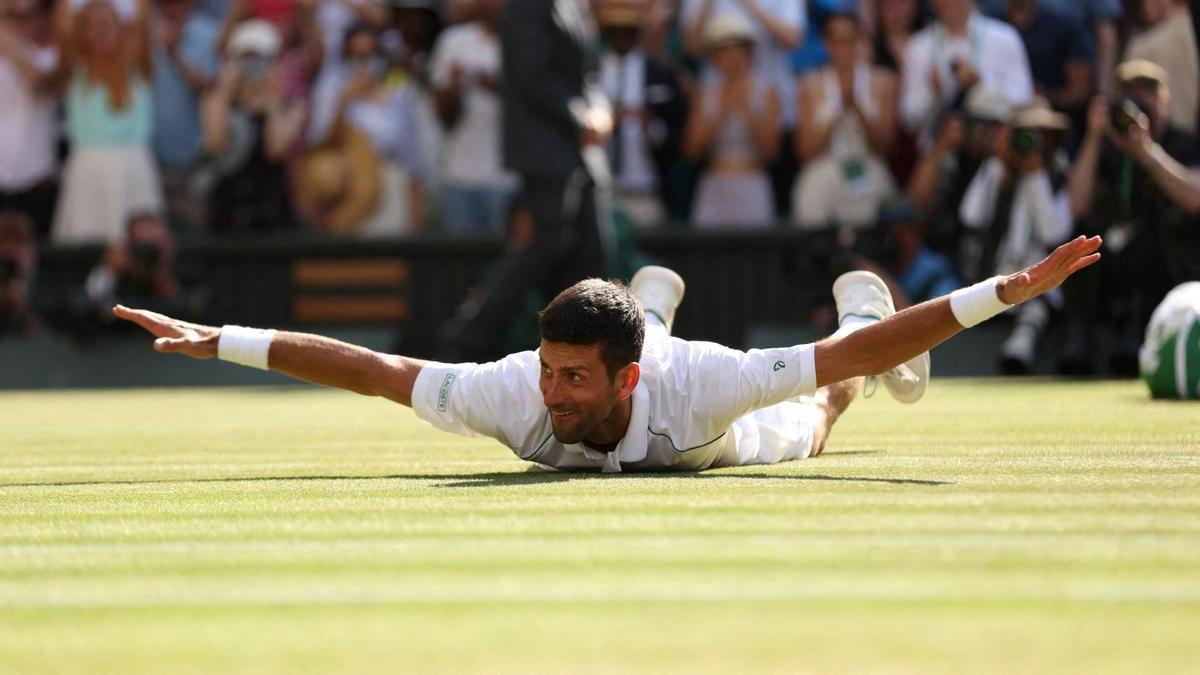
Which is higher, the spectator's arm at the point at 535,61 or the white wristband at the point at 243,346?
the spectator's arm at the point at 535,61

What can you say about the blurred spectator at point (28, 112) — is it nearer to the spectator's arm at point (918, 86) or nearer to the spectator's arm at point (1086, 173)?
the spectator's arm at point (918, 86)

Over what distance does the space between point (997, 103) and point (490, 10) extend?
3.98m

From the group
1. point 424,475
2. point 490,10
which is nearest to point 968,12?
point 490,10

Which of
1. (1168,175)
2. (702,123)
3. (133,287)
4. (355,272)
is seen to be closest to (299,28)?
(355,272)

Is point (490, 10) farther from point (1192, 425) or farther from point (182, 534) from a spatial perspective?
point (182, 534)

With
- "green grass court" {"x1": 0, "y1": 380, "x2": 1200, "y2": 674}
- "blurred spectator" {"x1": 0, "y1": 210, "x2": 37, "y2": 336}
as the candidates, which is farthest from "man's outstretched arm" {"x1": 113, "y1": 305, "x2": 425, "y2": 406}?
"blurred spectator" {"x1": 0, "y1": 210, "x2": 37, "y2": 336}

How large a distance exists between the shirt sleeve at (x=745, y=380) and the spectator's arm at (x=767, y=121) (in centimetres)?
920

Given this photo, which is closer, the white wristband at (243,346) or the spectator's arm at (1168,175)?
the white wristband at (243,346)

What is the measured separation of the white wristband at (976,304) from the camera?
19.4 feet

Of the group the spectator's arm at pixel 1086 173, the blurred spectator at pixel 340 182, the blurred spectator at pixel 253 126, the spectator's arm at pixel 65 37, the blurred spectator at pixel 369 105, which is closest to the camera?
the spectator's arm at pixel 1086 173

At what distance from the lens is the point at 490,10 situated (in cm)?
1567

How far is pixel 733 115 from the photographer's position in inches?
603

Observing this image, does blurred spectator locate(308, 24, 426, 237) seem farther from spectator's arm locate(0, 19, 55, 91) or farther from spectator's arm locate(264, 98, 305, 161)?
spectator's arm locate(0, 19, 55, 91)

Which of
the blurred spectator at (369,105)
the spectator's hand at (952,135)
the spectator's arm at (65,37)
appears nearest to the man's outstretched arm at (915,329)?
the spectator's hand at (952,135)
